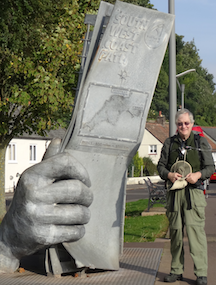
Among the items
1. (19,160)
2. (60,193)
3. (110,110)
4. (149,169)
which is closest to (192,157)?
(110,110)

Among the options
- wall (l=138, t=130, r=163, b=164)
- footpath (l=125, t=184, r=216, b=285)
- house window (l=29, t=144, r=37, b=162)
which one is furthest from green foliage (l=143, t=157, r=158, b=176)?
footpath (l=125, t=184, r=216, b=285)

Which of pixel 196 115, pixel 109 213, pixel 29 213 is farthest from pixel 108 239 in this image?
pixel 196 115

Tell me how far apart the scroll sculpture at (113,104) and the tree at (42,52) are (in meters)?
4.81

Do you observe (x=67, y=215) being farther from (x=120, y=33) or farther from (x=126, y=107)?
(x=120, y=33)

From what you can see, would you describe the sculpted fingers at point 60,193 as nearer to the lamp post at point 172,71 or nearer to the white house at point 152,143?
the lamp post at point 172,71

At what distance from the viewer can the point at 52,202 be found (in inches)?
175

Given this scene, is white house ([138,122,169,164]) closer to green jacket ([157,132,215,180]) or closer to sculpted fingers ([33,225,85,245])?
green jacket ([157,132,215,180])

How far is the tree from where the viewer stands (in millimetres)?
10021

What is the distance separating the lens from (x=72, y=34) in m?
11.3

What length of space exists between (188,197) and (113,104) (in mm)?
1256

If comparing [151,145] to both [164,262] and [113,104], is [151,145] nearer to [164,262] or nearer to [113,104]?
[164,262]

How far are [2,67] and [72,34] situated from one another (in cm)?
186

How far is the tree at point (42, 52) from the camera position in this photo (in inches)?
395

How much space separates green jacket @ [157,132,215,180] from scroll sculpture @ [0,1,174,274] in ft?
1.26
